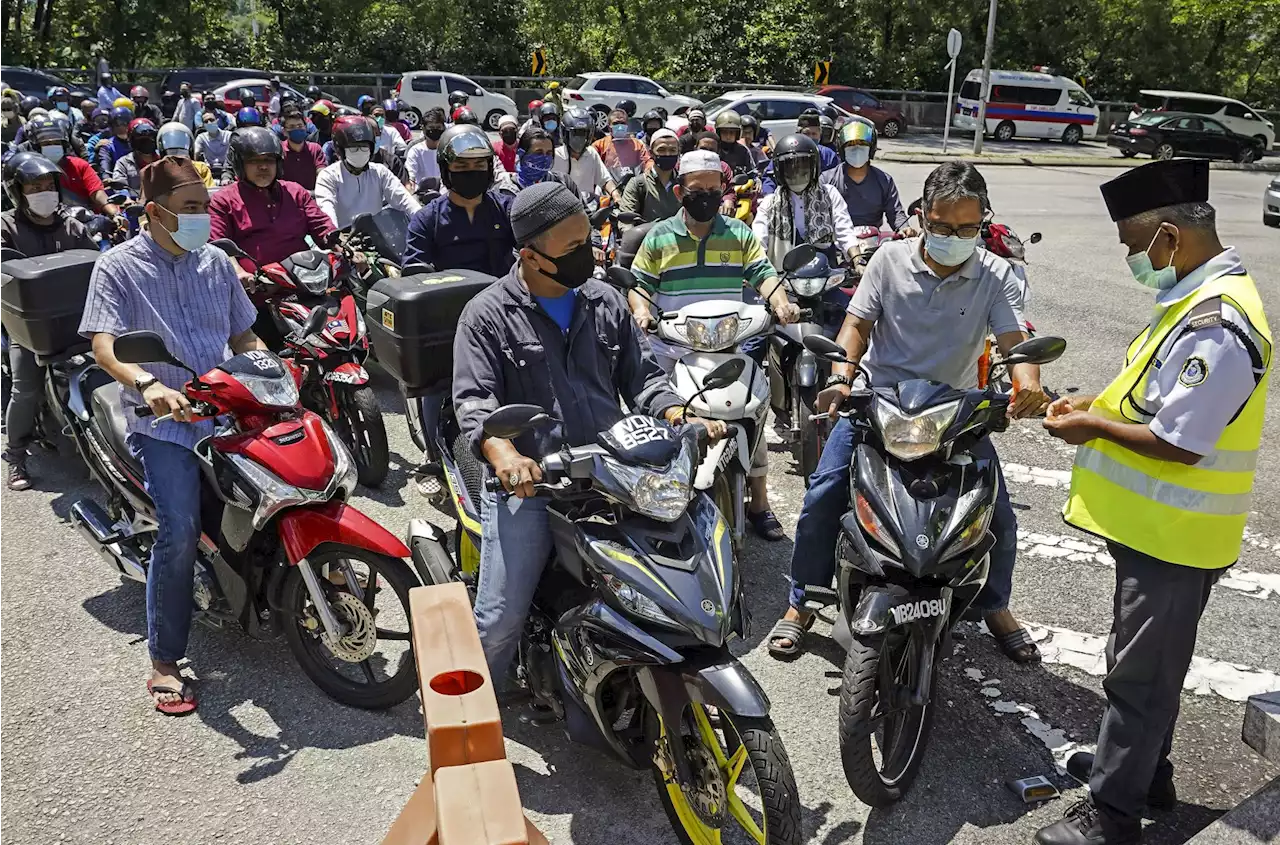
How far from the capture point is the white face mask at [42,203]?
6.41 meters

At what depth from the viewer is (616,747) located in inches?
134

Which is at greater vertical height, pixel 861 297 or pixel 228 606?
pixel 861 297

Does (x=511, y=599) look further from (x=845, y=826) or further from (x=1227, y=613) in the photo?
(x=1227, y=613)

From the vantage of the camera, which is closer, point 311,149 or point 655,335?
point 655,335

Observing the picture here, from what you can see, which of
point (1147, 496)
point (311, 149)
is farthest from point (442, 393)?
point (311, 149)

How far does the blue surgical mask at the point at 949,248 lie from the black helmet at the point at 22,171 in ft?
17.3

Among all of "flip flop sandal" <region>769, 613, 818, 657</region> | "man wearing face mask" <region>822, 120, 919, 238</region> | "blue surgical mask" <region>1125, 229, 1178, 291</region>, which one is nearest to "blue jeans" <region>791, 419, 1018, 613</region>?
"flip flop sandal" <region>769, 613, 818, 657</region>

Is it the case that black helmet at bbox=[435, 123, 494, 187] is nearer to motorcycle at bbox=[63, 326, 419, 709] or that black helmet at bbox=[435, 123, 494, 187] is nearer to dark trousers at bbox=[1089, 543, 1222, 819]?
motorcycle at bbox=[63, 326, 419, 709]

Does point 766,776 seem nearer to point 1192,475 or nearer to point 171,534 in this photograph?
point 1192,475

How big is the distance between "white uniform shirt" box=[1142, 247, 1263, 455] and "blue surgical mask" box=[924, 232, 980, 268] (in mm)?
1045

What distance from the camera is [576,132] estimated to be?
1132 cm

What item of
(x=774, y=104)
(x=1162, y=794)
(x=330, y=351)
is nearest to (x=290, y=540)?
(x=330, y=351)

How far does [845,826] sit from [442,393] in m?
2.75

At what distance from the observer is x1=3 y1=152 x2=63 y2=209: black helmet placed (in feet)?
20.9
